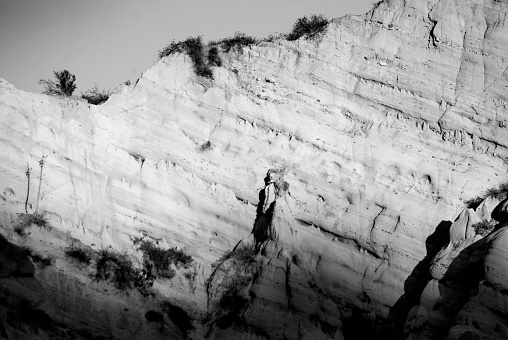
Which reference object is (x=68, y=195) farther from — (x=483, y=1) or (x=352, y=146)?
(x=483, y=1)

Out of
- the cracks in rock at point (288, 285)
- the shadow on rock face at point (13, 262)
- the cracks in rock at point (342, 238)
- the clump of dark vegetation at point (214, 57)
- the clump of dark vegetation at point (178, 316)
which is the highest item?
the clump of dark vegetation at point (214, 57)

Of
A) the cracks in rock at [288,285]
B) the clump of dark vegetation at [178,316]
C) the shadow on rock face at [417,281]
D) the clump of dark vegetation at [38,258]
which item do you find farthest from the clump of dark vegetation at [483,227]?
the clump of dark vegetation at [38,258]

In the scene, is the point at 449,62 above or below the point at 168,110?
above

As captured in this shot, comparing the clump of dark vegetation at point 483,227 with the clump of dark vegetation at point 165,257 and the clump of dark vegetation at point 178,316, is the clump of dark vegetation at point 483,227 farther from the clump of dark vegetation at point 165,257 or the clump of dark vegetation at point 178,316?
the clump of dark vegetation at point 178,316

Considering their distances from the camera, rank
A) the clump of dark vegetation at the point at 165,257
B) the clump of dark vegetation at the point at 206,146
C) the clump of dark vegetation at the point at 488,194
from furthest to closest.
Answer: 1. the clump of dark vegetation at the point at 206,146
2. the clump of dark vegetation at the point at 488,194
3. the clump of dark vegetation at the point at 165,257

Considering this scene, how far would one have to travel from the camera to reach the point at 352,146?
33.0 m

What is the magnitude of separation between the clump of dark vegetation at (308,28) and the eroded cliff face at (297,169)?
0.30 meters

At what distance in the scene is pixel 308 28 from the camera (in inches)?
1372

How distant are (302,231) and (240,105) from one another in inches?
168

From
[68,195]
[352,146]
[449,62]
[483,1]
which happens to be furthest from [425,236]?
[68,195]

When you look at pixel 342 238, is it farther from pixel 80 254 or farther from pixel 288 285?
pixel 80 254

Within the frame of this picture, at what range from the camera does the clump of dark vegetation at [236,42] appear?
113ft

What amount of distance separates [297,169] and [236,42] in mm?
4612

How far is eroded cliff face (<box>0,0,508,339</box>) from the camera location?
3073cm
